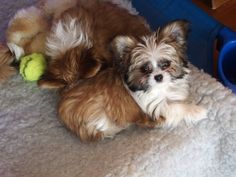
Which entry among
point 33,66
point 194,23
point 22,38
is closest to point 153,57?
point 33,66

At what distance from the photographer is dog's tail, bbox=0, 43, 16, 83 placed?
1.64 m

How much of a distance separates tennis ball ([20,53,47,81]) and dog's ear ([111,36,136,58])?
34 cm

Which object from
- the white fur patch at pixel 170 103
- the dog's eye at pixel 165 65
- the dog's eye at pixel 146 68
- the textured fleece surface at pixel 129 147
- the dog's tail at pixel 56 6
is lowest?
the textured fleece surface at pixel 129 147

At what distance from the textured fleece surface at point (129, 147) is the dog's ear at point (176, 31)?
0.77 feet

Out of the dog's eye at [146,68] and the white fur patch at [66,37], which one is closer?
the dog's eye at [146,68]

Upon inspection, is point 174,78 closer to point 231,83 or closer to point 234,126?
point 234,126

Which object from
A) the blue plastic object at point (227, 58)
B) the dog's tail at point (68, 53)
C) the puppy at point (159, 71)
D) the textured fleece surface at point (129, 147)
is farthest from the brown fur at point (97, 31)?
the blue plastic object at point (227, 58)

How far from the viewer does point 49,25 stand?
1.68 meters

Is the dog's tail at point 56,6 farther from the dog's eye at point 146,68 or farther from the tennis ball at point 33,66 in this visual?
the dog's eye at point 146,68

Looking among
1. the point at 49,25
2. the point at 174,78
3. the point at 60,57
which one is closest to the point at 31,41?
the point at 49,25

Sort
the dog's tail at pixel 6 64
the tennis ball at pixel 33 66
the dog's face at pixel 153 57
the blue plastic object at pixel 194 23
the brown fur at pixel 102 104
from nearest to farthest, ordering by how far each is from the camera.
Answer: the dog's face at pixel 153 57
the brown fur at pixel 102 104
the tennis ball at pixel 33 66
the dog's tail at pixel 6 64
the blue plastic object at pixel 194 23

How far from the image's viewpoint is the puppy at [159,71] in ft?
4.18

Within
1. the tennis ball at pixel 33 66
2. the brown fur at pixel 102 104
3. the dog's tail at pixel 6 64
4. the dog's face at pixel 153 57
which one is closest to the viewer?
the dog's face at pixel 153 57

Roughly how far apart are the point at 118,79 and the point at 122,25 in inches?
9.4
